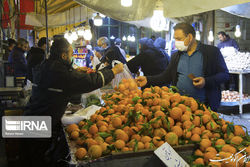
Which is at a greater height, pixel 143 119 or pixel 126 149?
pixel 143 119

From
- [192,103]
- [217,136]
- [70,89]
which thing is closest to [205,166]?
[217,136]

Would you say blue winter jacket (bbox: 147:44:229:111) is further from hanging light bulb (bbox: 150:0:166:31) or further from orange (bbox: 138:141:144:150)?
orange (bbox: 138:141:144:150)

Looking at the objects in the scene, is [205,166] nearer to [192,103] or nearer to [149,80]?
[192,103]

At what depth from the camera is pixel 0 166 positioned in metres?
3.91

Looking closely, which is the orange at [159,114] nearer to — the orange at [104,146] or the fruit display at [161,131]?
the fruit display at [161,131]

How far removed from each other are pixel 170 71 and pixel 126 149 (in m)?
2.13

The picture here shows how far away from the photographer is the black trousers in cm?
276

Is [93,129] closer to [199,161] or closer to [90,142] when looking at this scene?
[90,142]

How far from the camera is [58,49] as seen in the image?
2541 mm

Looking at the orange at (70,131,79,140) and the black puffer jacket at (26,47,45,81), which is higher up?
the black puffer jacket at (26,47,45,81)

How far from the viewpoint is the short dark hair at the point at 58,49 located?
2533mm

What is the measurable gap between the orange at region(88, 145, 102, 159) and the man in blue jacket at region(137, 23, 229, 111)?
5.63ft

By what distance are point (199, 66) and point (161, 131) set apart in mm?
1582

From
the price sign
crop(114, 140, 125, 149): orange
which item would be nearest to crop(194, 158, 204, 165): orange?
the price sign
